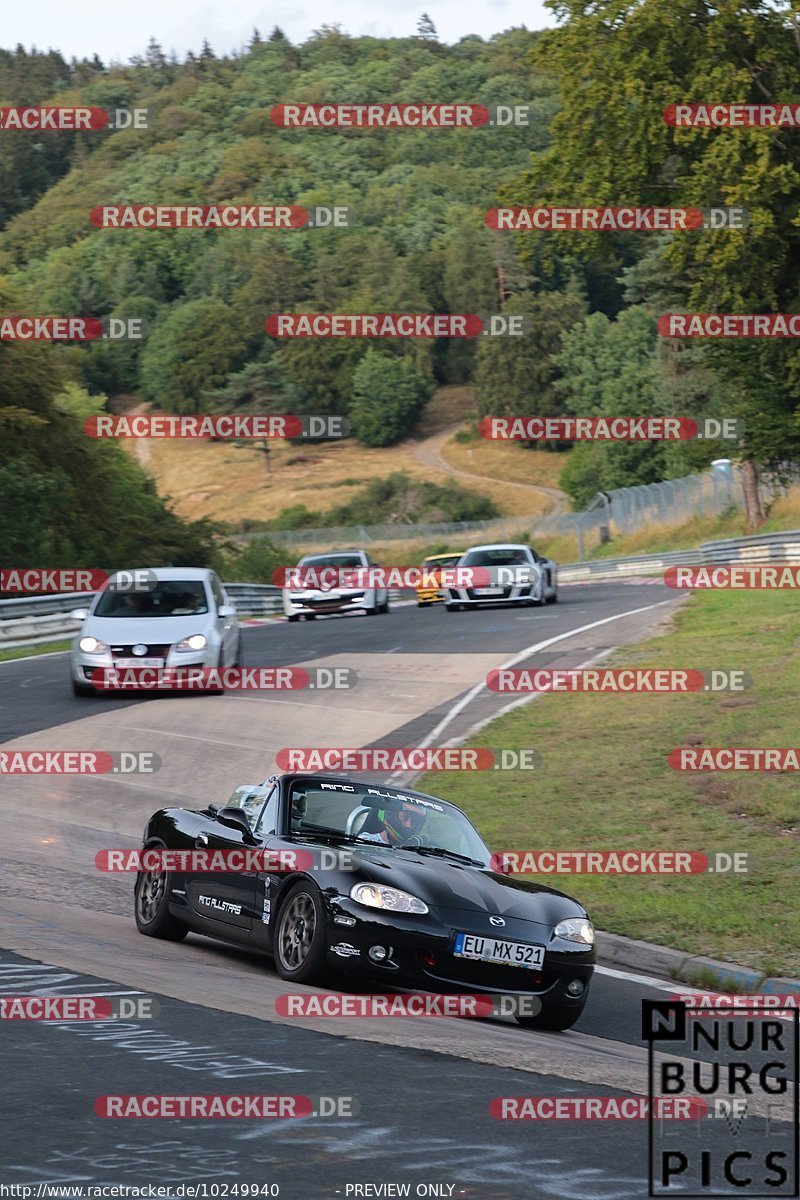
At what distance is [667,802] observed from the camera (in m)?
14.8

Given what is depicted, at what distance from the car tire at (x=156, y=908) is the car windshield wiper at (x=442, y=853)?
164cm

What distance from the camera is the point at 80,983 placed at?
26.9 ft

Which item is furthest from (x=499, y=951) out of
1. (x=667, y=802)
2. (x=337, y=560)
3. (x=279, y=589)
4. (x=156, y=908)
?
(x=279, y=589)

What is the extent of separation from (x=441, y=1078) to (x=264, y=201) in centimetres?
19822

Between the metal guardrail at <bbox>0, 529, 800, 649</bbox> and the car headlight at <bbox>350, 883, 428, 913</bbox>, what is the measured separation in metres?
22.7

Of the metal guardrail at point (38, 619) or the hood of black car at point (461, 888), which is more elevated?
the hood of black car at point (461, 888)

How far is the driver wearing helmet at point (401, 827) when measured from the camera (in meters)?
9.85

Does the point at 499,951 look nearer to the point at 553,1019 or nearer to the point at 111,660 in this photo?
the point at 553,1019

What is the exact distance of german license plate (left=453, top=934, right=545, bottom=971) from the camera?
8.75 metres

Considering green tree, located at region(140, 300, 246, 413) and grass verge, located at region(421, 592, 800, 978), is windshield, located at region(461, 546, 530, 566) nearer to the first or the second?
grass verge, located at region(421, 592, 800, 978)

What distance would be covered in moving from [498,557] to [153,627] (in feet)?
53.8

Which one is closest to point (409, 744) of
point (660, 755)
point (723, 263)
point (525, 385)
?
point (660, 755)

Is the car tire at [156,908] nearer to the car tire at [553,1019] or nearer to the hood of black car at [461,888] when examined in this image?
the hood of black car at [461,888]

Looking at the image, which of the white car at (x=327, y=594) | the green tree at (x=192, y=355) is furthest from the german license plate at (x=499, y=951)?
the green tree at (x=192, y=355)
